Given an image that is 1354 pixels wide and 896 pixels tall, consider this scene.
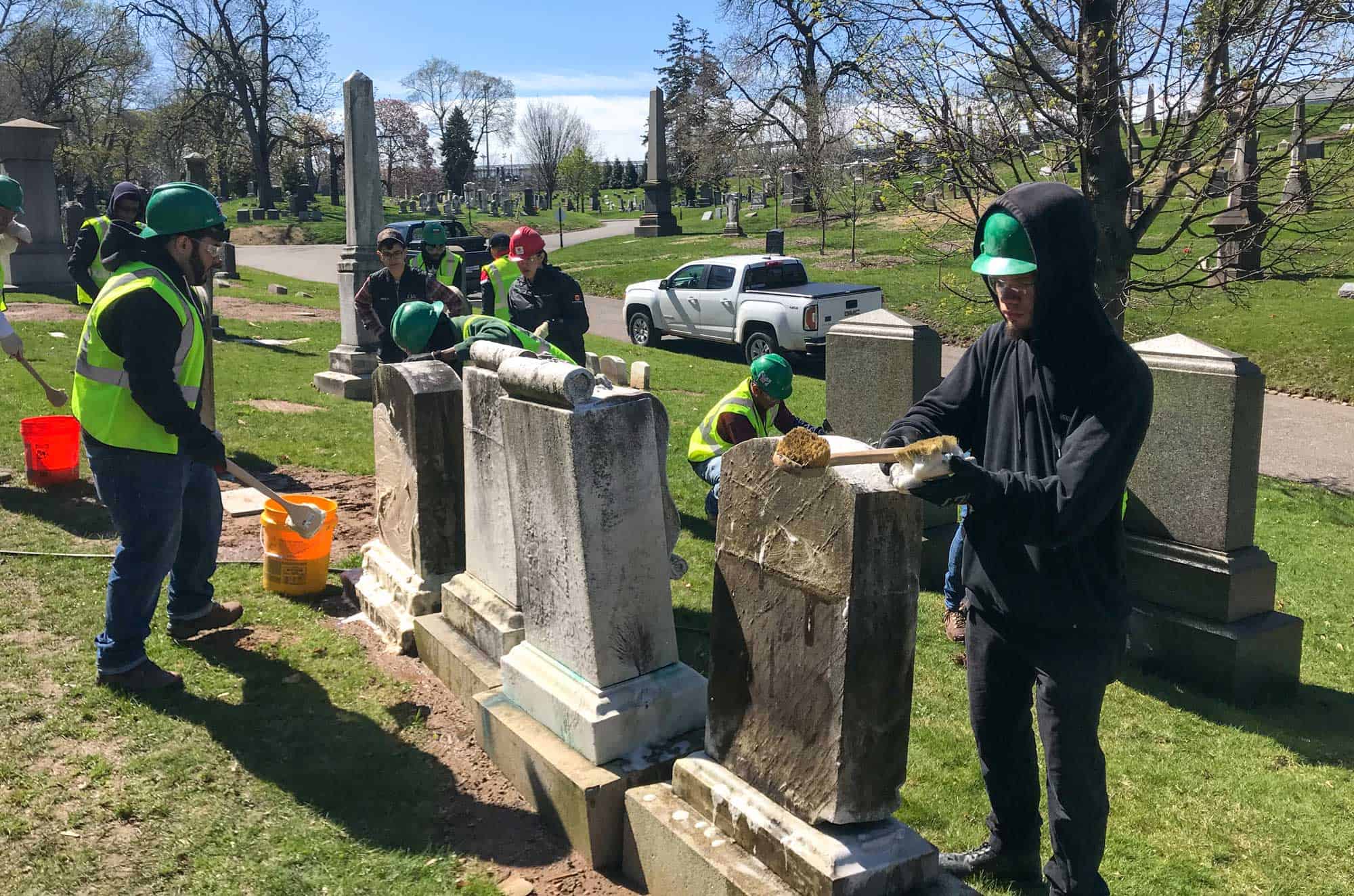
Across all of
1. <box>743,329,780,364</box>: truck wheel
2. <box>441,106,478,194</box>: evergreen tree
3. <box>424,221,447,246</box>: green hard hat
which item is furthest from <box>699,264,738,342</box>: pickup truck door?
<box>441,106,478,194</box>: evergreen tree

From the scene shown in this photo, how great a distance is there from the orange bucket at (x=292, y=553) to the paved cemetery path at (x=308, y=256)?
20272mm

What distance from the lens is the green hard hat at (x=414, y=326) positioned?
5559mm

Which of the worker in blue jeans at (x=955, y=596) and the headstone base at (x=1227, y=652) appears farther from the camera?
the headstone base at (x=1227, y=652)

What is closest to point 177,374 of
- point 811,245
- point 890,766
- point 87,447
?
point 87,447

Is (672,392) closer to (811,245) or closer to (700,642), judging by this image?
(700,642)

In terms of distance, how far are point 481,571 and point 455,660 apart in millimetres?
420

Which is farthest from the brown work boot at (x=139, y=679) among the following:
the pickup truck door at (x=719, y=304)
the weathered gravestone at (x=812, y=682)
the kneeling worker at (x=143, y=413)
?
the pickup truck door at (x=719, y=304)

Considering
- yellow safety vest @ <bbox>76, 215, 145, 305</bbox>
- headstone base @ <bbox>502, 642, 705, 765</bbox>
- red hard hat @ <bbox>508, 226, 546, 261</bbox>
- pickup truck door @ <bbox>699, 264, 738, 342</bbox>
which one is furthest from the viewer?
pickup truck door @ <bbox>699, 264, 738, 342</bbox>

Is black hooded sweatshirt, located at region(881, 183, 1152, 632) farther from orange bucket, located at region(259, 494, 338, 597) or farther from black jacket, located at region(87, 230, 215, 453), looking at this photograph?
orange bucket, located at region(259, 494, 338, 597)

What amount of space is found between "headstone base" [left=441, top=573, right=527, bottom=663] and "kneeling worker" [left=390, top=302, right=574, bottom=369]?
1214mm

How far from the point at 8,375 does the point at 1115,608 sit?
11.7 m

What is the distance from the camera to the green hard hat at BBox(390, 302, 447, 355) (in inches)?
219

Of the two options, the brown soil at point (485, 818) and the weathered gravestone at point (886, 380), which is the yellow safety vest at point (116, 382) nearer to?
the brown soil at point (485, 818)

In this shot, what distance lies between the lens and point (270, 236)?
44.1 m
